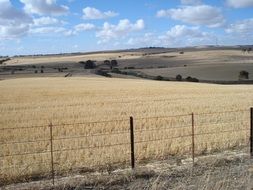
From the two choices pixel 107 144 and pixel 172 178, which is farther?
pixel 107 144

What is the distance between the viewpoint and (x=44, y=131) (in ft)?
71.2

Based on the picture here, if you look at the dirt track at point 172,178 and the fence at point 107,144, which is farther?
the fence at point 107,144

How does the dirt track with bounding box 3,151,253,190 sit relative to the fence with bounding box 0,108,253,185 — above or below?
above

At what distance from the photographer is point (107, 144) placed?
17125 mm

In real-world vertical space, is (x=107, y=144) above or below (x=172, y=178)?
below

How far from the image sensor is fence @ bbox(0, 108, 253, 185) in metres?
12.6

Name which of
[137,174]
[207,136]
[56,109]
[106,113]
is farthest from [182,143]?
[56,109]

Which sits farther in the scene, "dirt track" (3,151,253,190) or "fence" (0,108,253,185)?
"fence" (0,108,253,185)

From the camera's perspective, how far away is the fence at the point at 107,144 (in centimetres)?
1258

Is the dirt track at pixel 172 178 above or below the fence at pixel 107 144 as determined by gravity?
above

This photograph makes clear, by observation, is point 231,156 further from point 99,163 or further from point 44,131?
point 44,131

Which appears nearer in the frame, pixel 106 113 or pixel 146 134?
pixel 146 134

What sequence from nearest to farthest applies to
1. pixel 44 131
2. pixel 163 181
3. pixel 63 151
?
pixel 163 181 < pixel 63 151 < pixel 44 131

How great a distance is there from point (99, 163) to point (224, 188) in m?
5.39
